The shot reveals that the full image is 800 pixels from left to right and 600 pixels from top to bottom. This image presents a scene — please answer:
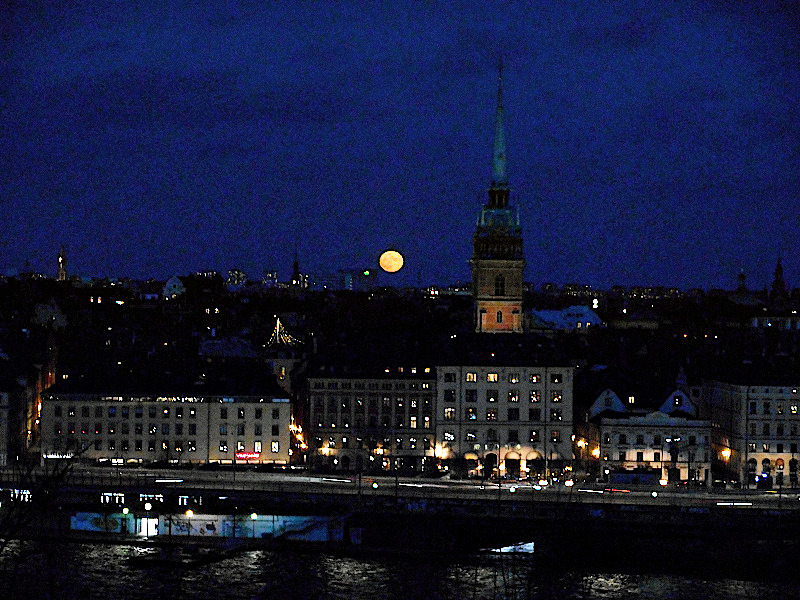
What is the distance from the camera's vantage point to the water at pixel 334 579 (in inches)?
1857

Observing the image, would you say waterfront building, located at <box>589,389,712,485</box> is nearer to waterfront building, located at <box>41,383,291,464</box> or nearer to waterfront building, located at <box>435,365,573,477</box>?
waterfront building, located at <box>435,365,573,477</box>

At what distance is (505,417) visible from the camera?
6775 centimetres

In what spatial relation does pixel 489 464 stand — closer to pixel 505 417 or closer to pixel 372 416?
pixel 505 417

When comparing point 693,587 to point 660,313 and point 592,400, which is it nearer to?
point 592,400

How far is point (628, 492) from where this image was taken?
6031cm

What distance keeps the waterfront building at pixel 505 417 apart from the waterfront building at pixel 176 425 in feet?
23.4

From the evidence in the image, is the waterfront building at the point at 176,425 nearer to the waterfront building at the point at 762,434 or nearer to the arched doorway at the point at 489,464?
the arched doorway at the point at 489,464

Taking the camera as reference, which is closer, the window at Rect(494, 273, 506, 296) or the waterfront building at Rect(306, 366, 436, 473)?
the waterfront building at Rect(306, 366, 436, 473)

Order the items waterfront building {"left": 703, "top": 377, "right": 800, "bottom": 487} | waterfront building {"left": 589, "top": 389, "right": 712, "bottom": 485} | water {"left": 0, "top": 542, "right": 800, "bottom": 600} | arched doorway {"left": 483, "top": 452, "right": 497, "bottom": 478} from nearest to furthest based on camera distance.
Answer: water {"left": 0, "top": 542, "right": 800, "bottom": 600}, waterfront building {"left": 589, "top": 389, "right": 712, "bottom": 485}, arched doorway {"left": 483, "top": 452, "right": 497, "bottom": 478}, waterfront building {"left": 703, "top": 377, "right": 800, "bottom": 487}

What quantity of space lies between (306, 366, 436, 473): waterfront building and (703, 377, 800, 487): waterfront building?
A: 13.5m

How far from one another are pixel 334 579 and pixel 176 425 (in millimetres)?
20199

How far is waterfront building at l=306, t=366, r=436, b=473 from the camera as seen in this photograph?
67.8 metres

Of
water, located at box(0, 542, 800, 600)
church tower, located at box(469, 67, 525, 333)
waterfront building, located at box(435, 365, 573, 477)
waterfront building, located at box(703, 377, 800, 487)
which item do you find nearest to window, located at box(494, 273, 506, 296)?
church tower, located at box(469, 67, 525, 333)

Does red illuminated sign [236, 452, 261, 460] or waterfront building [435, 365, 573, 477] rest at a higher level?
waterfront building [435, 365, 573, 477]
